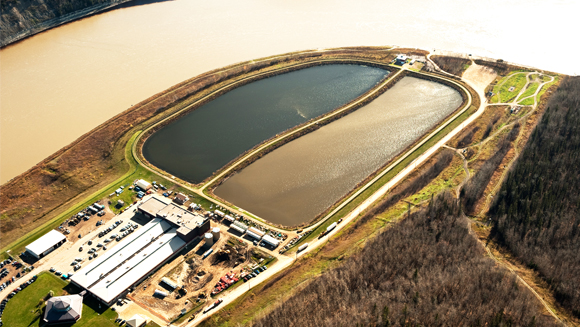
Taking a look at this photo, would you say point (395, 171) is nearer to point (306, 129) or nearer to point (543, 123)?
point (306, 129)

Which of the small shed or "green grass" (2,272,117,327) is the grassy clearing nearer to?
the small shed

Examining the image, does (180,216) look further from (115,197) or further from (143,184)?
(115,197)

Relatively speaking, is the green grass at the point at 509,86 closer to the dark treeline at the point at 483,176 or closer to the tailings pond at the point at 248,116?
the dark treeline at the point at 483,176

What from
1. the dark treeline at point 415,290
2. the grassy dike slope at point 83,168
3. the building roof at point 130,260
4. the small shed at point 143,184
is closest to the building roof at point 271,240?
the dark treeline at point 415,290

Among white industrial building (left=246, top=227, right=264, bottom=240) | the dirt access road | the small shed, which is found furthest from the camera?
the small shed

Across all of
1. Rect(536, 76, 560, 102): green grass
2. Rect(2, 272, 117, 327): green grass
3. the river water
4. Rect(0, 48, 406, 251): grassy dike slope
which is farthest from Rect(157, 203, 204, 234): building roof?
Answer: Rect(536, 76, 560, 102): green grass

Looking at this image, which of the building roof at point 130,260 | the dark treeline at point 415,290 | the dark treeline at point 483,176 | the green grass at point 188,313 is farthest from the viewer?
the dark treeline at point 483,176

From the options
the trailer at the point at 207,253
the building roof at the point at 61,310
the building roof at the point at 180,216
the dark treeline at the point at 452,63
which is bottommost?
the building roof at the point at 61,310

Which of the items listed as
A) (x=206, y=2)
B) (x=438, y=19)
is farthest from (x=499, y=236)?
(x=206, y=2)
